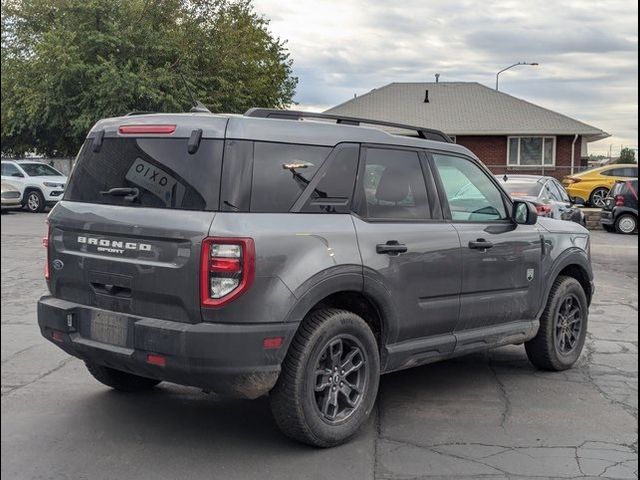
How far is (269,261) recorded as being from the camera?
14.1 ft

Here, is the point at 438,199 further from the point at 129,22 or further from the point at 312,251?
the point at 129,22

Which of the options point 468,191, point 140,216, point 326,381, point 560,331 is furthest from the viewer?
point 560,331

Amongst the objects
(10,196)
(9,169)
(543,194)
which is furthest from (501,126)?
(10,196)

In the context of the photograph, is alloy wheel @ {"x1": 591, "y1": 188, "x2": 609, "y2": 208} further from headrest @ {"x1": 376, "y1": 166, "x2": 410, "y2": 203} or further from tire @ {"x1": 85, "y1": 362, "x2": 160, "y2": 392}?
tire @ {"x1": 85, "y1": 362, "x2": 160, "y2": 392}

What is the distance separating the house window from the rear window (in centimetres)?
3620

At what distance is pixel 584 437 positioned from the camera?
5.09 meters

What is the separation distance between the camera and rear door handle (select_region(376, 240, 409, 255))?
4957mm

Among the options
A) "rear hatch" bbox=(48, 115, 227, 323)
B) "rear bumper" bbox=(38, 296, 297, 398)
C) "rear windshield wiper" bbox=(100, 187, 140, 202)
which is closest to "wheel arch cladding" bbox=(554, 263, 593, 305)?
"rear bumper" bbox=(38, 296, 297, 398)

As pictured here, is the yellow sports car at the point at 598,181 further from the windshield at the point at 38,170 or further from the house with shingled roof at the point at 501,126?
the windshield at the point at 38,170

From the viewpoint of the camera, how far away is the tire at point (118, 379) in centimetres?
554

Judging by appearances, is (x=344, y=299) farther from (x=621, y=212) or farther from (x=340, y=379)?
(x=621, y=212)

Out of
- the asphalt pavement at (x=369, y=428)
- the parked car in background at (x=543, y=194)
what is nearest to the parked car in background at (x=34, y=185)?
the parked car in background at (x=543, y=194)

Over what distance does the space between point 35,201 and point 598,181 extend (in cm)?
1962

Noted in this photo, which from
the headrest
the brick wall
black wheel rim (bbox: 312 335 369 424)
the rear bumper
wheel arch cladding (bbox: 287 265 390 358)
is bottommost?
black wheel rim (bbox: 312 335 369 424)
